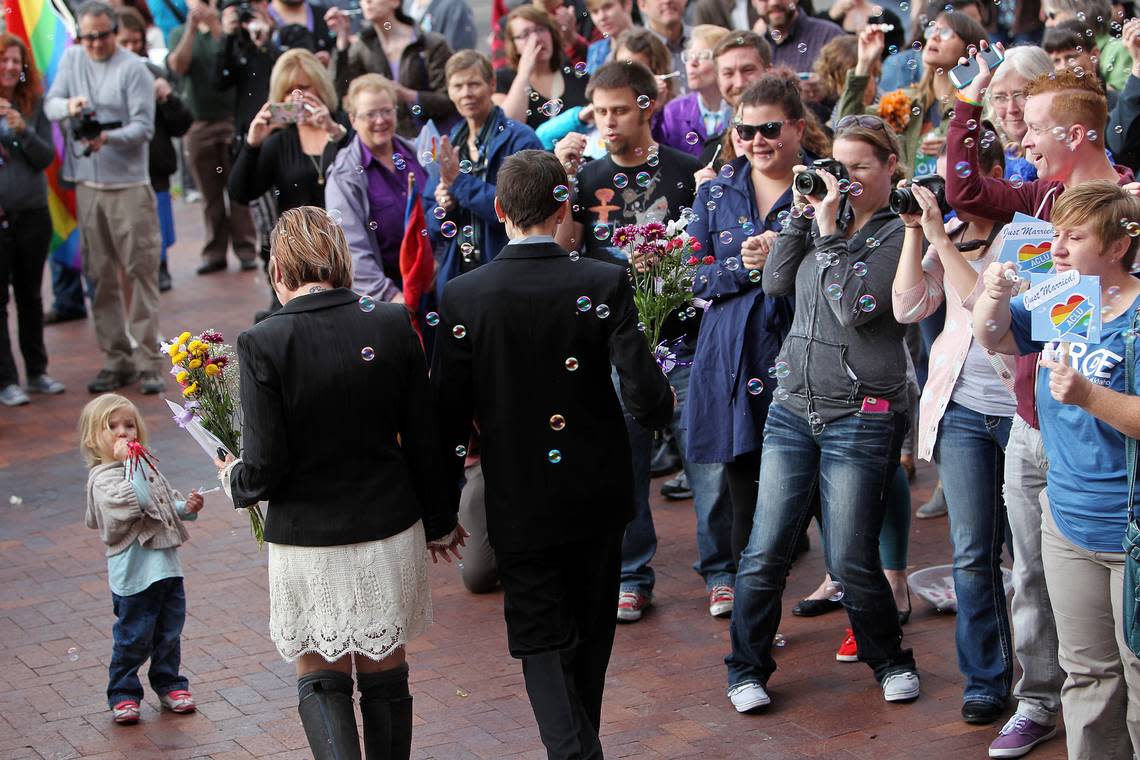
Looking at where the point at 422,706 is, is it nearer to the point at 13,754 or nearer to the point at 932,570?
the point at 13,754

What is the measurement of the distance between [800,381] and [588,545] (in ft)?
3.64

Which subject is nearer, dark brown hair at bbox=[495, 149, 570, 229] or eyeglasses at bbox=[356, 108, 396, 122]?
dark brown hair at bbox=[495, 149, 570, 229]

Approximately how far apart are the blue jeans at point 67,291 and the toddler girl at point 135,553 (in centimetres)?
688

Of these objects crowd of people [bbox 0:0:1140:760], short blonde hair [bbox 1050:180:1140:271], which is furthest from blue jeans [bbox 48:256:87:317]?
short blonde hair [bbox 1050:180:1140:271]

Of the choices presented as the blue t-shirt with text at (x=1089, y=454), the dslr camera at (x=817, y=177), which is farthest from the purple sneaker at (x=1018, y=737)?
the dslr camera at (x=817, y=177)

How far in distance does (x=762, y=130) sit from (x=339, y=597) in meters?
2.46

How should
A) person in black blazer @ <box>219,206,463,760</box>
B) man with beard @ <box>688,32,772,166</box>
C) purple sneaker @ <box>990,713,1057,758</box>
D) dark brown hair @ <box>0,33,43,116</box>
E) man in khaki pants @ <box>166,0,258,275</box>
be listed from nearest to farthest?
1. person in black blazer @ <box>219,206,463,760</box>
2. purple sneaker @ <box>990,713,1057,758</box>
3. man with beard @ <box>688,32,772,166</box>
4. dark brown hair @ <box>0,33,43,116</box>
5. man in khaki pants @ <box>166,0,258,275</box>

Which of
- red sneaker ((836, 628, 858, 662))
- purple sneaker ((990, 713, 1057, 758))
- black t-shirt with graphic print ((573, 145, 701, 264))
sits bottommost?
red sneaker ((836, 628, 858, 662))

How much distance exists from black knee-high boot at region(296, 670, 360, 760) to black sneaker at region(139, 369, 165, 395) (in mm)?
5890

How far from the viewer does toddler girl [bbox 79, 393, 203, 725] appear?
17.7ft

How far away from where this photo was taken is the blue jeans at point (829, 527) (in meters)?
5.10

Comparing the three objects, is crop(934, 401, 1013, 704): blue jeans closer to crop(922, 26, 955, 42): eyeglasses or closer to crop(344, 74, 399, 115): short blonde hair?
crop(922, 26, 955, 42): eyeglasses

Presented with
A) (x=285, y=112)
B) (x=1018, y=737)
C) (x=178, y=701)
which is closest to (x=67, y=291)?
(x=285, y=112)

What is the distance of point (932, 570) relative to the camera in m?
6.45
